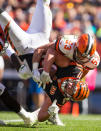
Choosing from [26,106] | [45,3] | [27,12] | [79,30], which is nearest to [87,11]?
[79,30]

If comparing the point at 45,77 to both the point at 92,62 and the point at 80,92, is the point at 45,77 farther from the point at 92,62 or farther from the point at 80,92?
the point at 92,62

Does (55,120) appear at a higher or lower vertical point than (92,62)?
lower

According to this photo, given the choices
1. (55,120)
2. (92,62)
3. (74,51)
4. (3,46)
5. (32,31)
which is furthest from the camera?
(32,31)

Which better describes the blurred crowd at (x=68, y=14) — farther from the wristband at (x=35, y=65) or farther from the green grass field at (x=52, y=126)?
the wristband at (x=35, y=65)

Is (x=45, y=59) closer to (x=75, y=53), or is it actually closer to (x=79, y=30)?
(x=75, y=53)

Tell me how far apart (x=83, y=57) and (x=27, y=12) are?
5.36 metres

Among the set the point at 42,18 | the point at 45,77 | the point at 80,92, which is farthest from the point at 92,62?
the point at 42,18

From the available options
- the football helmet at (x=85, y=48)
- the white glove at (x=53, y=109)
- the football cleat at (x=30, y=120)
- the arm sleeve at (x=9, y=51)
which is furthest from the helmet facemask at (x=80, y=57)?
the arm sleeve at (x=9, y=51)

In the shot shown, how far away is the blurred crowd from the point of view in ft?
29.7

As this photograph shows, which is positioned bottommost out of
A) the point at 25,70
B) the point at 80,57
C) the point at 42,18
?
the point at 25,70

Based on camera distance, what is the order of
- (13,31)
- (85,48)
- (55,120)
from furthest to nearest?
(13,31)
(55,120)
(85,48)

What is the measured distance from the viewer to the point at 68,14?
32.8 ft

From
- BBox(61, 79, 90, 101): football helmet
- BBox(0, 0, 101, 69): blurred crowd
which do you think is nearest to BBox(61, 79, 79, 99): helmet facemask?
BBox(61, 79, 90, 101): football helmet

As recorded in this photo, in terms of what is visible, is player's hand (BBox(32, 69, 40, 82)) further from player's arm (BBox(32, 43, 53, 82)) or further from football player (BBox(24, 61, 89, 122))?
football player (BBox(24, 61, 89, 122))
